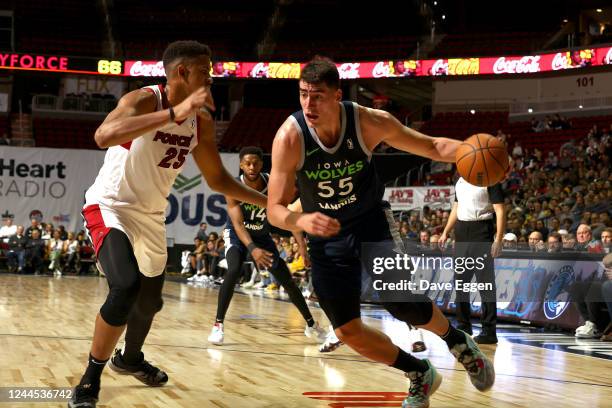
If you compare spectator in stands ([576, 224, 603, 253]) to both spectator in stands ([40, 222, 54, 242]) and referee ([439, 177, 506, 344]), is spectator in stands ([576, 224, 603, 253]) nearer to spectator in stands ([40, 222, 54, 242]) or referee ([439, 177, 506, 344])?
referee ([439, 177, 506, 344])

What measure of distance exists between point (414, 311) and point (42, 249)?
17.7 meters

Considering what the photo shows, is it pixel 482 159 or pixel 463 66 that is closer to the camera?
pixel 482 159

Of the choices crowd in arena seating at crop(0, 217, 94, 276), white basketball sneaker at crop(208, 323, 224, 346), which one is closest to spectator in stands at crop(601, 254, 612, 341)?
white basketball sneaker at crop(208, 323, 224, 346)

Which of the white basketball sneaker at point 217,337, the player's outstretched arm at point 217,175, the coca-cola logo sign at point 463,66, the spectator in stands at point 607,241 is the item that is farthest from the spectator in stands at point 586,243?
the coca-cola logo sign at point 463,66

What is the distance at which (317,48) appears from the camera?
3281 centimetres

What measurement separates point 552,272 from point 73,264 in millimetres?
14963

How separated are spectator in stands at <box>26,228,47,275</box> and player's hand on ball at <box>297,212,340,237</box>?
706 inches

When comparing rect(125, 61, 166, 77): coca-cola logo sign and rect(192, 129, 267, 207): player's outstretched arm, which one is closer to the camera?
rect(192, 129, 267, 207): player's outstretched arm

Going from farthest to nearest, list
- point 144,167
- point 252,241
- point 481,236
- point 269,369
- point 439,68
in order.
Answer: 1. point 439,68
2. point 481,236
3. point 252,241
4. point 269,369
5. point 144,167

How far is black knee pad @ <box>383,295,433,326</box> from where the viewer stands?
13.6ft

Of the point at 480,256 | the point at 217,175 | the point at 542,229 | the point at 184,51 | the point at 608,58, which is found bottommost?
the point at 480,256

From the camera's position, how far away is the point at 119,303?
3.97 metres

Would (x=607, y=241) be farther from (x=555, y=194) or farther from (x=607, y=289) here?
(x=555, y=194)

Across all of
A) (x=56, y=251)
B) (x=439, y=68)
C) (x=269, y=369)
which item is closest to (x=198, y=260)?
(x=56, y=251)
